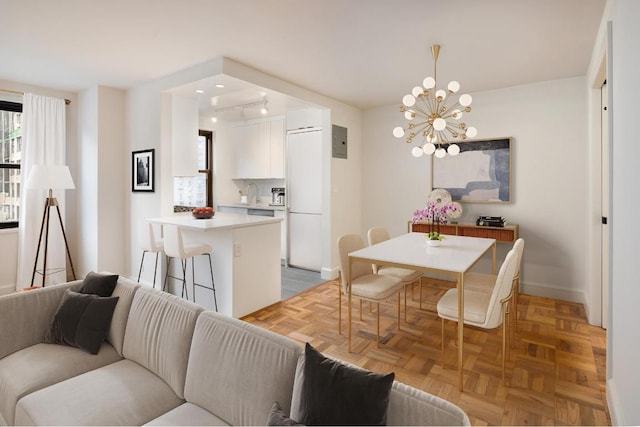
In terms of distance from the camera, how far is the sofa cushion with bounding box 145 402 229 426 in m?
1.39

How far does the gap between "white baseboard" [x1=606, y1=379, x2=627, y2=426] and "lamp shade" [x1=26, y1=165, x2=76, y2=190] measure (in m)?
4.81

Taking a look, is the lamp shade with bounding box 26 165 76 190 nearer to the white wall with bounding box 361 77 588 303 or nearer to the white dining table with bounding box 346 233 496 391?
the white dining table with bounding box 346 233 496 391

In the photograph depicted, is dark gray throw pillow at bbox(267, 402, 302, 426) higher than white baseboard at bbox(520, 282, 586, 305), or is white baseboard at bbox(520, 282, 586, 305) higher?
dark gray throw pillow at bbox(267, 402, 302, 426)

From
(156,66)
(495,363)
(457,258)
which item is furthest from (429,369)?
(156,66)

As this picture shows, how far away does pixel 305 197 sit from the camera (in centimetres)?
524

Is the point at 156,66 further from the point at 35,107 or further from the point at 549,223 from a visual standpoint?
the point at 549,223

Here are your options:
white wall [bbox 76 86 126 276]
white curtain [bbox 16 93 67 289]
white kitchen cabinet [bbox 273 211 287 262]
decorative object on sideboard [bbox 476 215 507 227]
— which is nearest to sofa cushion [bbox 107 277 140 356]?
white wall [bbox 76 86 126 276]

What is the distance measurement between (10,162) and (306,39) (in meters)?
3.77

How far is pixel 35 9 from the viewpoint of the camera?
7.75ft

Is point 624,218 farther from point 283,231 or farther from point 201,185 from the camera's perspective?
point 201,185

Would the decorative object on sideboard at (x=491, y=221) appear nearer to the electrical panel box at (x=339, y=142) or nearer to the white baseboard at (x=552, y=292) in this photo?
the white baseboard at (x=552, y=292)

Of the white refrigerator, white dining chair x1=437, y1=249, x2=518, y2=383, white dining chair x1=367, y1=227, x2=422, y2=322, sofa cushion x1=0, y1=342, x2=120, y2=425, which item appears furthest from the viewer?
the white refrigerator

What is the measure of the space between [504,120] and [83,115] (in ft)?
16.6

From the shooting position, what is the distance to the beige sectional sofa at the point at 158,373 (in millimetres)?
1331
